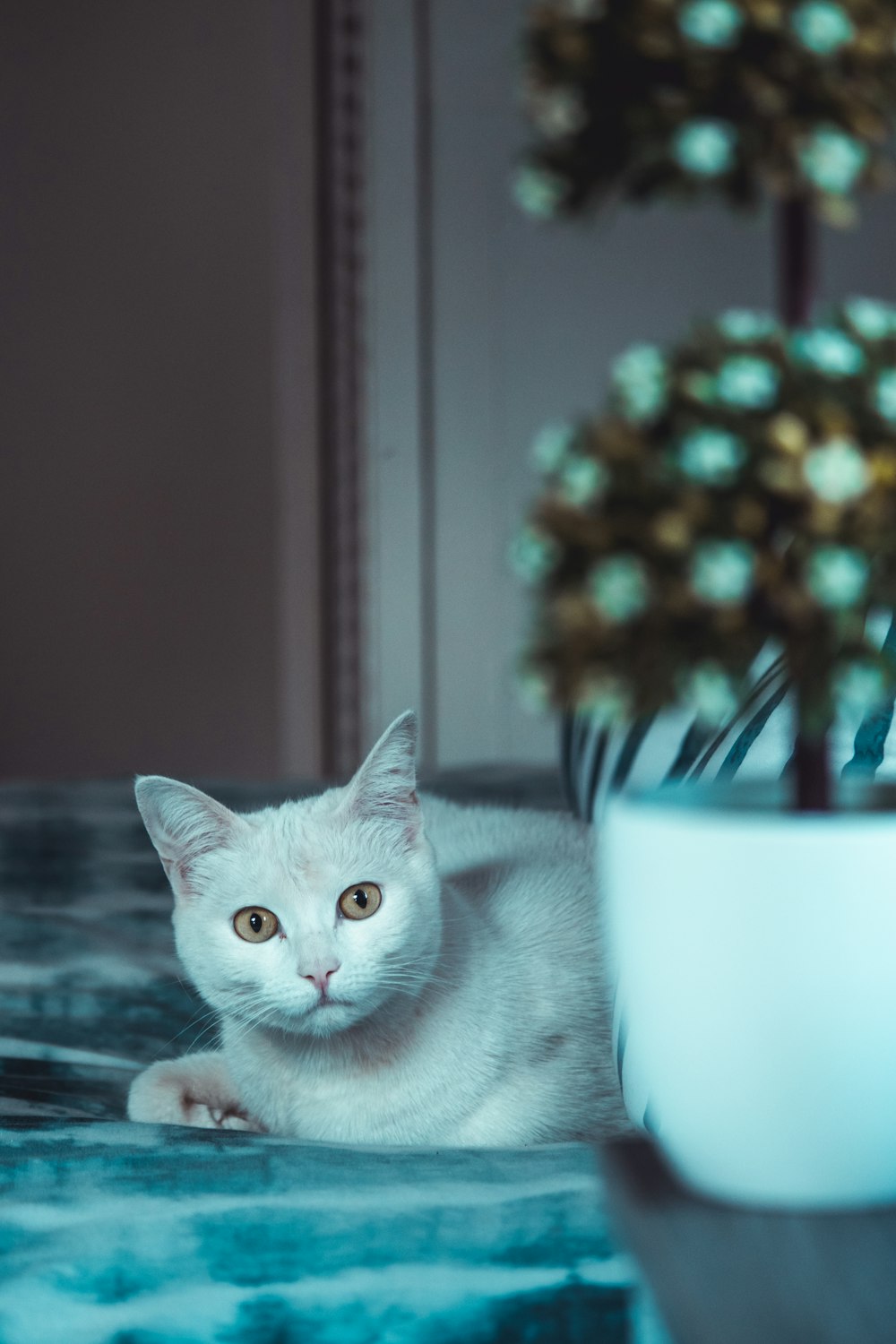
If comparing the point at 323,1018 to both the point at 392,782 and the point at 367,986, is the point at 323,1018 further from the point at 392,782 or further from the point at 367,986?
the point at 392,782

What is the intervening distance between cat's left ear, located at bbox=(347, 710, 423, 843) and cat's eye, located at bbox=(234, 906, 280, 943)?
9cm

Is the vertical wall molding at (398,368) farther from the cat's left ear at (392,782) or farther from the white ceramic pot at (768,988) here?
the white ceramic pot at (768,988)

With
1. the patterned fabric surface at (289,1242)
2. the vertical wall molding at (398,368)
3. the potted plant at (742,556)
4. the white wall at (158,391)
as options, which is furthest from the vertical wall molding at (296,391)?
the potted plant at (742,556)

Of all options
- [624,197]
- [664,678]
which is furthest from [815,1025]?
[624,197]

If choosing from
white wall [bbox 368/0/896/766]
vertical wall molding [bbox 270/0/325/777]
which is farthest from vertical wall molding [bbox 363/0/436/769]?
vertical wall molding [bbox 270/0/325/777]

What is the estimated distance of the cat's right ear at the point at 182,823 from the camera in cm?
80

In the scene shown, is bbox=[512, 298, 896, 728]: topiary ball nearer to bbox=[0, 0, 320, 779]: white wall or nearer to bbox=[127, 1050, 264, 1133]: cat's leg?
bbox=[127, 1050, 264, 1133]: cat's leg

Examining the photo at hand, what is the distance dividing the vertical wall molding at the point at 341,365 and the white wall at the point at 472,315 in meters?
0.04

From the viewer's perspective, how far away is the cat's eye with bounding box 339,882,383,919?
796mm

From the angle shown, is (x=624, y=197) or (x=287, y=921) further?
(x=287, y=921)

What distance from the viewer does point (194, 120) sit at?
2.83 m

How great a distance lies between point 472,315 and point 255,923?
2396mm

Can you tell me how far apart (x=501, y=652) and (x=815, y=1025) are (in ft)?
8.76

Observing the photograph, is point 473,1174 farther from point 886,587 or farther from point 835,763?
point 886,587
